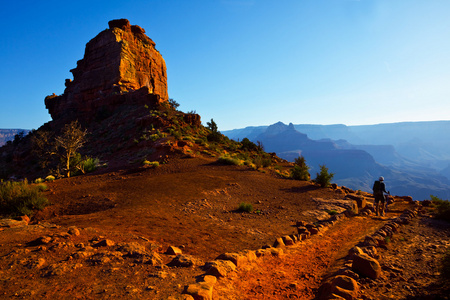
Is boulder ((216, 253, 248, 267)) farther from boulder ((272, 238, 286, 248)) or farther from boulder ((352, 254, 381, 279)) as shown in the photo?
boulder ((352, 254, 381, 279))

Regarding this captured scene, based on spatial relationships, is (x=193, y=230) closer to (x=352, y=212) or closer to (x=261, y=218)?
(x=261, y=218)

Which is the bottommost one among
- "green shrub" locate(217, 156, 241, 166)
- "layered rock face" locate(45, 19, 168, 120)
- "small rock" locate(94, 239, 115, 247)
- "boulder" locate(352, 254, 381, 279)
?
"boulder" locate(352, 254, 381, 279)

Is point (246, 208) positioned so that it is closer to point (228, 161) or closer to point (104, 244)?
point (104, 244)

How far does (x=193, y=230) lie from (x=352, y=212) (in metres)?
8.20

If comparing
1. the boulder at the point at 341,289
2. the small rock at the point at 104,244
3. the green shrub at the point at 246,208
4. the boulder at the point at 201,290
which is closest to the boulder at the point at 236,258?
the boulder at the point at 201,290

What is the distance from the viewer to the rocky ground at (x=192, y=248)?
11.1ft

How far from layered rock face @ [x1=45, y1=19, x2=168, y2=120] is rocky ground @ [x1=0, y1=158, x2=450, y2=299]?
2429cm

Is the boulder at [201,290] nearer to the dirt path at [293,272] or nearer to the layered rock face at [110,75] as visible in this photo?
the dirt path at [293,272]

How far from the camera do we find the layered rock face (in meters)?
34.6

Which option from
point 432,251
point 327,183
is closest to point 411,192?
point 327,183

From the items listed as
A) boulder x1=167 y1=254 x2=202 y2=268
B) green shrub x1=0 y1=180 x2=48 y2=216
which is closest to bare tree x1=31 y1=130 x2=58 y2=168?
green shrub x1=0 y1=180 x2=48 y2=216

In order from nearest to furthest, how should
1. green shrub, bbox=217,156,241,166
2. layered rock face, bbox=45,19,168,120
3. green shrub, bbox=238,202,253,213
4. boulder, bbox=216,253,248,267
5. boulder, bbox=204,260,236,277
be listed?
boulder, bbox=204,260,236,277
boulder, bbox=216,253,248,267
green shrub, bbox=238,202,253,213
green shrub, bbox=217,156,241,166
layered rock face, bbox=45,19,168,120

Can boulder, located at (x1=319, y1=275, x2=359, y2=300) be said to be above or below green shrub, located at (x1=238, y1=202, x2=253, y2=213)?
above

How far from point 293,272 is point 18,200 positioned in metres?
9.10
